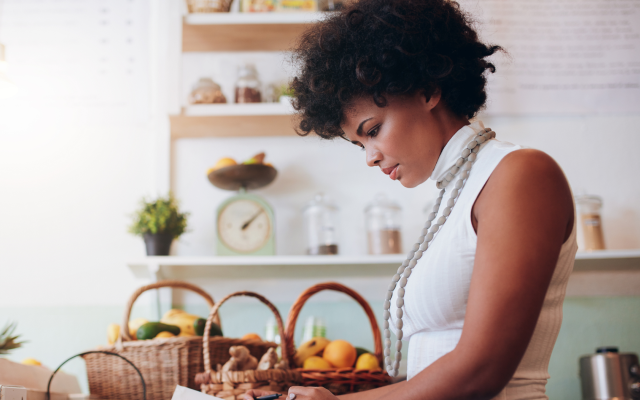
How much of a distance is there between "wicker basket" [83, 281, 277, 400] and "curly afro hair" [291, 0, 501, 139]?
61 cm

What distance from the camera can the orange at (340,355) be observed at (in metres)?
1.23

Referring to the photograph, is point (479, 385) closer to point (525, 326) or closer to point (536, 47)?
point (525, 326)

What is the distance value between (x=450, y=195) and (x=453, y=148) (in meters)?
0.07

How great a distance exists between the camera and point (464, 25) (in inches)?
31.6

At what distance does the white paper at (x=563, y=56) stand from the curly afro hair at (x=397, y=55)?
1139 millimetres

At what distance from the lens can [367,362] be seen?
1.26m

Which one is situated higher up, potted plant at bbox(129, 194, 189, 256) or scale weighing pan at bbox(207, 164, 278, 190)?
scale weighing pan at bbox(207, 164, 278, 190)

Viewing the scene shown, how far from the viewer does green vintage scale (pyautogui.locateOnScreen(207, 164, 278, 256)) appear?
1.66 meters

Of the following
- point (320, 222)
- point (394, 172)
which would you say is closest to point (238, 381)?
point (394, 172)

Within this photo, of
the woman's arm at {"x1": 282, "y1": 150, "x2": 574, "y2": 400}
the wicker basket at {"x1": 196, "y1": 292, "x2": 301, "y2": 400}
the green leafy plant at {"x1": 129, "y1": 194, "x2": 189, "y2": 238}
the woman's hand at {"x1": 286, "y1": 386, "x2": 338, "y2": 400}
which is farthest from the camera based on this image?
the green leafy plant at {"x1": 129, "y1": 194, "x2": 189, "y2": 238}

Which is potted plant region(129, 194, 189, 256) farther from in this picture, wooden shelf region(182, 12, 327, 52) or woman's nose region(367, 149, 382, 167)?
woman's nose region(367, 149, 382, 167)

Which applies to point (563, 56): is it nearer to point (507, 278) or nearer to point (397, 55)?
point (397, 55)

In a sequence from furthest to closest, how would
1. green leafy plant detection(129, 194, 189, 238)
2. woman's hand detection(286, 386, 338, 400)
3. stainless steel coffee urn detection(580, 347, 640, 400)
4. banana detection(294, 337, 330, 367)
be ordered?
green leafy plant detection(129, 194, 189, 238)
stainless steel coffee urn detection(580, 347, 640, 400)
banana detection(294, 337, 330, 367)
woman's hand detection(286, 386, 338, 400)

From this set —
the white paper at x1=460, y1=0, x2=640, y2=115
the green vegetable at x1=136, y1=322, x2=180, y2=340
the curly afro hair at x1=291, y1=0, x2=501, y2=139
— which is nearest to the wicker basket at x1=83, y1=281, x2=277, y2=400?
the green vegetable at x1=136, y1=322, x2=180, y2=340
